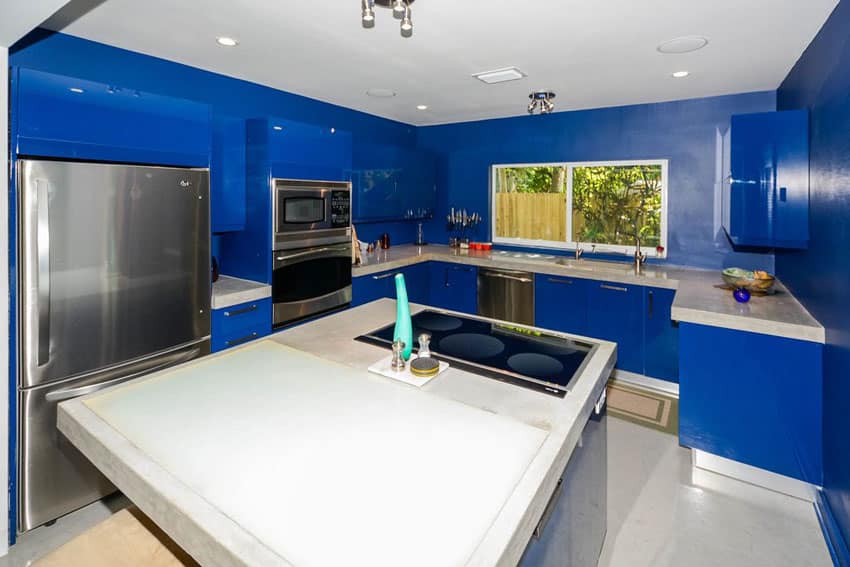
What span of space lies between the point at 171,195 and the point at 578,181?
358 centimetres

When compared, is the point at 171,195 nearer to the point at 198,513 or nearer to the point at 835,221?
the point at 198,513

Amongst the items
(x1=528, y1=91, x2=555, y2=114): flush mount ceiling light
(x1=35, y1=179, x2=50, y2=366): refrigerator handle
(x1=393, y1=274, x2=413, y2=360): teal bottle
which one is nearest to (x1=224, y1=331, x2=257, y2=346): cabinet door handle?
(x1=35, y1=179, x2=50, y2=366): refrigerator handle

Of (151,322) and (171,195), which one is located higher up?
(171,195)

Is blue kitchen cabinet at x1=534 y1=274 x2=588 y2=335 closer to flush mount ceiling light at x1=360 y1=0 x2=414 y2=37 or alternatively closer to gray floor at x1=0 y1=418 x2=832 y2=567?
gray floor at x1=0 y1=418 x2=832 y2=567

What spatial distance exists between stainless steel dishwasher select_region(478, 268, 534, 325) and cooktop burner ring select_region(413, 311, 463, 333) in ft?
6.90

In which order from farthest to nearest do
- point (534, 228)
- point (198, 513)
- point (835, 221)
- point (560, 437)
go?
1. point (534, 228)
2. point (835, 221)
3. point (560, 437)
4. point (198, 513)

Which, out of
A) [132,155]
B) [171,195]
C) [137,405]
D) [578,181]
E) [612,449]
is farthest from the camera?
[578,181]

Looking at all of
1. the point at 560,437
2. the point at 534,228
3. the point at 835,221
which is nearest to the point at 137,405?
the point at 560,437

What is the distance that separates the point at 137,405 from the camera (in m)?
1.28

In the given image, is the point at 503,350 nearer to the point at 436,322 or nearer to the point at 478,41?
the point at 436,322

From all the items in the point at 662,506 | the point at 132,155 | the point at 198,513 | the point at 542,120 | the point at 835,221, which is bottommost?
the point at 662,506

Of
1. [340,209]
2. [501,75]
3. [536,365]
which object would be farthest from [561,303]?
[536,365]

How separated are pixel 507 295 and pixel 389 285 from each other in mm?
1111

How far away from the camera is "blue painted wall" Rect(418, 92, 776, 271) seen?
3723 millimetres
